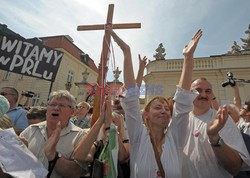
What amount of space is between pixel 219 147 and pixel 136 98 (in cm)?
88

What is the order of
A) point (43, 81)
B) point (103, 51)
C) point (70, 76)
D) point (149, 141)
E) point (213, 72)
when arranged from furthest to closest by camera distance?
1. point (70, 76)
2. point (43, 81)
3. point (213, 72)
4. point (103, 51)
5. point (149, 141)

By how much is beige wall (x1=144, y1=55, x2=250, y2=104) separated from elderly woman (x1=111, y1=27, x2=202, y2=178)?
8.30 m

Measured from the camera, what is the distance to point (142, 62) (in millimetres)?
2330

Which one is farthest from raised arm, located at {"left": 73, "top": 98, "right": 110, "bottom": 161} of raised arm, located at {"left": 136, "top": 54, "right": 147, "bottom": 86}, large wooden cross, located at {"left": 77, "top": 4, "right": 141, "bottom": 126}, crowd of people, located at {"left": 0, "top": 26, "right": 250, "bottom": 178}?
raised arm, located at {"left": 136, "top": 54, "right": 147, "bottom": 86}

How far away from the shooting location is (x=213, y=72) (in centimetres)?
1105

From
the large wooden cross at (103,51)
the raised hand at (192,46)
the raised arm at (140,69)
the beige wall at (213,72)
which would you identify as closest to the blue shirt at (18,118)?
the large wooden cross at (103,51)

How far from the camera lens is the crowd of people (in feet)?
5.28

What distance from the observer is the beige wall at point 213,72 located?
413 inches

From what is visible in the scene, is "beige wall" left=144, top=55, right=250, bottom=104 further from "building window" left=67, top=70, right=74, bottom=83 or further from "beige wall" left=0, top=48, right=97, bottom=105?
"building window" left=67, top=70, right=74, bottom=83

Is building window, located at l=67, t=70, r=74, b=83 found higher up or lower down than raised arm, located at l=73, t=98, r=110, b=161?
higher up

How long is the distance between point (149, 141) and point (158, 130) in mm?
249

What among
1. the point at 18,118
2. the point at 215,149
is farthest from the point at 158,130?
the point at 18,118

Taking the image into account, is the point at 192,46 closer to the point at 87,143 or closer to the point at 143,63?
the point at 143,63

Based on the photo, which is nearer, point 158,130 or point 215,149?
point 215,149
